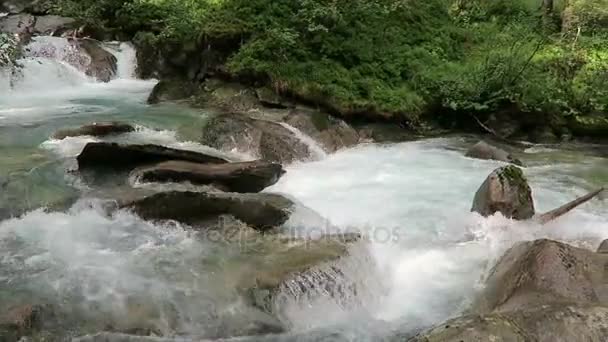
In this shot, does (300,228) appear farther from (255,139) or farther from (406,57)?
(406,57)

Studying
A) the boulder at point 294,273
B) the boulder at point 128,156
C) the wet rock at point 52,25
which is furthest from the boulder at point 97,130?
the wet rock at point 52,25

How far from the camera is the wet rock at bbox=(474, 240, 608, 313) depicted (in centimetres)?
538

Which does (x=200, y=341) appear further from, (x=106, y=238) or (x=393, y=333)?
(x=106, y=238)

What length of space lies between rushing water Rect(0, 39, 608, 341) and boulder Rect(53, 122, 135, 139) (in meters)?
0.21

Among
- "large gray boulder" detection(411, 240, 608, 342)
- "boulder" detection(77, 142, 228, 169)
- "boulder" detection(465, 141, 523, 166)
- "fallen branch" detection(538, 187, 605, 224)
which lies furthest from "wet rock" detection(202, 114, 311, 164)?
"large gray boulder" detection(411, 240, 608, 342)

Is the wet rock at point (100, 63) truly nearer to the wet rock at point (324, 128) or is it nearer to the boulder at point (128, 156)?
Answer: the wet rock at point (324, 128)

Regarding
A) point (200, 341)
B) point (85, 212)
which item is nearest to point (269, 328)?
point (200, 341)

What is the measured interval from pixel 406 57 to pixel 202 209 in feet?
26.1

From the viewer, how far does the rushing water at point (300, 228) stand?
18.7 ft

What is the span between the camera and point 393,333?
5641 millimetres

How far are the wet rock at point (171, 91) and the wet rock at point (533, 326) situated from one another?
9.32 metres

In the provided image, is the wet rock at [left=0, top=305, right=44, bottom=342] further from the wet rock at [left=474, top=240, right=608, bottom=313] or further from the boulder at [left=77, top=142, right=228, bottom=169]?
the wet rock at [left=474, top=240, right=608, bottom=313]

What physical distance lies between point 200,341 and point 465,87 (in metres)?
9.16

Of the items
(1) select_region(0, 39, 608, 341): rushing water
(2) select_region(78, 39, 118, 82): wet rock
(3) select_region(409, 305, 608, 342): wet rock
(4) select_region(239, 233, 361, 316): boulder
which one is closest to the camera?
(3) select_region(409, 305, 608, 342): wet rock
